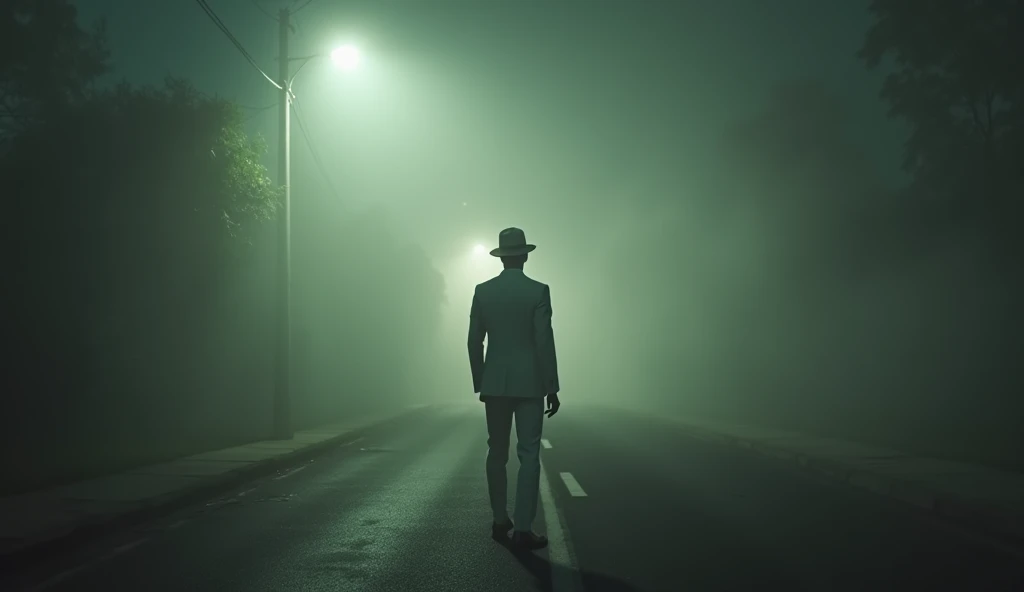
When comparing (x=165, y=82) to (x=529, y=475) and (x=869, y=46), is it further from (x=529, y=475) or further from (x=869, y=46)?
(x=869, y=46)

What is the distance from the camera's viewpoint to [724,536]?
670 centimetres

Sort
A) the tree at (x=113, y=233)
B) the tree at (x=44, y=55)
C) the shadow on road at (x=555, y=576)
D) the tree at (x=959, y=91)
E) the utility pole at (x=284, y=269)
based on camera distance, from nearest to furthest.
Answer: the shadow on road at (x=555, y=576), the tree at (x=113, y=233), the utility pole at (x=284, y=269), the tree at (x=44, y=55), the tree at (x=959, y=91)

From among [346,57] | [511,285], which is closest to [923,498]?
[511,285]

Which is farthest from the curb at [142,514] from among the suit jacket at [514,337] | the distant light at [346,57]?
the distant light at [346,57]

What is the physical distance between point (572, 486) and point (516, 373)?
12.7 feet

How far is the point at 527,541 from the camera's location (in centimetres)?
617

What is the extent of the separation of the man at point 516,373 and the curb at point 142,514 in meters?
3.22

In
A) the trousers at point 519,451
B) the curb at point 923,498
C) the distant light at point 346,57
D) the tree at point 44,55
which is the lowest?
the curb at point 923,498

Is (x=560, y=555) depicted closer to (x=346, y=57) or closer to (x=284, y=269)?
(x=284, y=269)

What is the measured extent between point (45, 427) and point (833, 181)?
36.8m

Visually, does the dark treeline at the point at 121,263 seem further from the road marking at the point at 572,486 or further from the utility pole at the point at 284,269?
the road marking at the point at 572,486

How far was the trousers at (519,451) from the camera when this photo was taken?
243 inches

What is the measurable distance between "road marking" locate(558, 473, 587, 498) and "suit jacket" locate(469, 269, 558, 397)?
10.0 ft

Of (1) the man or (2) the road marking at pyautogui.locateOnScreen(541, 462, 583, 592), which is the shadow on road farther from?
(1) the man
